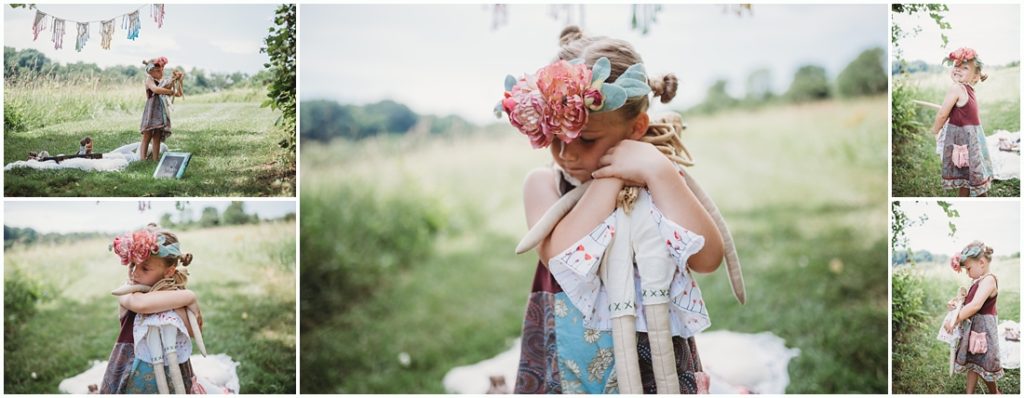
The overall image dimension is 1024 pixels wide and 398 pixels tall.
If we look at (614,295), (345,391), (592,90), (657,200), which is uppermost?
(592,90)

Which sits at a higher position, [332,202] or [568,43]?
[568,43]

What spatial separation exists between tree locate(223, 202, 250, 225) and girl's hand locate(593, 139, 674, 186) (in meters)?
1.49

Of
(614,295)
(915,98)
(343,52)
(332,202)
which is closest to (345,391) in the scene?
(332,202)

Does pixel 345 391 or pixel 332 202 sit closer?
pixel 345 391

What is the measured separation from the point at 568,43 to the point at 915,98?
4.79 feet

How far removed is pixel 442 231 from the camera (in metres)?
6.71

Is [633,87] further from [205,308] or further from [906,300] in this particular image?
[205,308]

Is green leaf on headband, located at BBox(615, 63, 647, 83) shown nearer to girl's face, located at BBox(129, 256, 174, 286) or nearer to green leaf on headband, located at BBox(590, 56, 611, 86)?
green leaf on headband, located at BBox(590, 56, 611, 86)

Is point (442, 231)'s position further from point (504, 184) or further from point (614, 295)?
point (614, 295)

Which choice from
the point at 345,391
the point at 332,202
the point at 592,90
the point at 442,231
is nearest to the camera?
the point at 592,90

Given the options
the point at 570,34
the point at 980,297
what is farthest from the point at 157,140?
the point at 980,297

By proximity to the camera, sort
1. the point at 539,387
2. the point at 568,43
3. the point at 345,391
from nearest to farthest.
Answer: the point at 568,43 < the point at 539,387 < the point at 345,391

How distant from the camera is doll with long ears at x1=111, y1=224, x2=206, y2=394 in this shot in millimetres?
2969

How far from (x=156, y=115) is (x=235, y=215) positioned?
0.48 m
